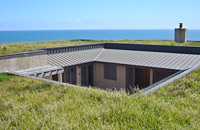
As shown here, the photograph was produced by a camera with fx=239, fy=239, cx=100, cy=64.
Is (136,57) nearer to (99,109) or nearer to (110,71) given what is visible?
(110,71)

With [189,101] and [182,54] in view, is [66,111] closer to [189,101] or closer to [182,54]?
[189,101]

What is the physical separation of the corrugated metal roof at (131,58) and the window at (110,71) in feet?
1.85

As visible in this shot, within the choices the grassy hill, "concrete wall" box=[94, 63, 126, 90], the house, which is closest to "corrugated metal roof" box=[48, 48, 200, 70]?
the house

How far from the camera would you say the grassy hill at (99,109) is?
5258 millimetres

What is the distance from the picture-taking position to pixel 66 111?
629 cm

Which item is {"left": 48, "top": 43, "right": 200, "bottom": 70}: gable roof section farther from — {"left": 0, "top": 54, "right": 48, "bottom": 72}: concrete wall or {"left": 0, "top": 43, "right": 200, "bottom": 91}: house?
{"left": 0, "top": 54, "right": 48, "bottom": 72}: concrete wall

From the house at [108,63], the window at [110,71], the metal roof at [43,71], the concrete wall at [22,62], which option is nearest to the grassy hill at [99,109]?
the metal roof at [43,71]

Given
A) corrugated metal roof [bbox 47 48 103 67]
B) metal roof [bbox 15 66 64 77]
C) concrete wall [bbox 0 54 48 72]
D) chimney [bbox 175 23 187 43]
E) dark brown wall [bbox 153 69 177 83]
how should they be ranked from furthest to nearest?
chimney [bbox 175 23 187 43] → corrugated metal roof [bbox 47 48 103 67] → dark brown wall [bbox 153 69 177 83] → metal roof [bbox 15 66 64 77] → concrete wall [bbox 0 54 48 72]

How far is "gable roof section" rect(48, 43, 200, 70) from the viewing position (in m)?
16.0

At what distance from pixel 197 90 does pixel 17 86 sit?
22.6 feet

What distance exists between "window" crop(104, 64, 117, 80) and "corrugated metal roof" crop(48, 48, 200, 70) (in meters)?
0.57

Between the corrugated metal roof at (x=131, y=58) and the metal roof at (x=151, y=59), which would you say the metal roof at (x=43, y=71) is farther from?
the metal roof at (x=151, y=59)

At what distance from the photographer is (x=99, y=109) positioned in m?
6.10

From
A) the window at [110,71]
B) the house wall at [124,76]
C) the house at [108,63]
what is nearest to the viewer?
the house at [108,63]
